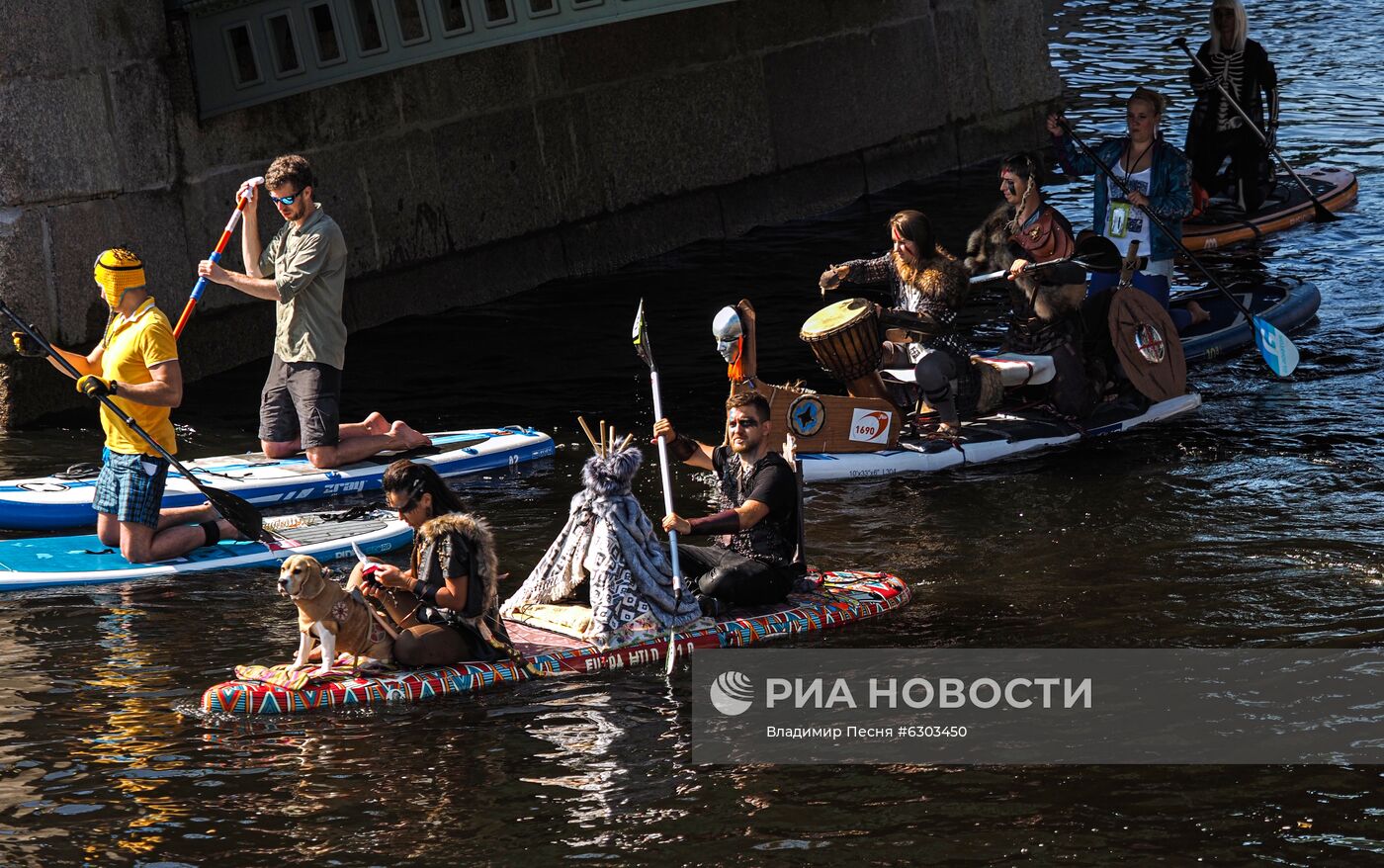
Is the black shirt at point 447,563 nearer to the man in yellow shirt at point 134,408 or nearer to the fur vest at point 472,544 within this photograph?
the fur vest at point 472,544

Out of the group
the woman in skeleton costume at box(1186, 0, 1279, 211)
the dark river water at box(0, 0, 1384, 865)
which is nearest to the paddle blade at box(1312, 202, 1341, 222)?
the woman in skeleton costume at box(1186, 0, 1279, 211)

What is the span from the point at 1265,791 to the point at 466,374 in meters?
9.50

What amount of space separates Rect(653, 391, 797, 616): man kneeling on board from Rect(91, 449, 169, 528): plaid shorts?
3.09 metres

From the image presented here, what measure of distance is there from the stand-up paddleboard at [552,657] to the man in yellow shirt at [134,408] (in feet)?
3.84

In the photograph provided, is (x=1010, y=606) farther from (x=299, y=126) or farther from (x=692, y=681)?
(x=299, y=126)

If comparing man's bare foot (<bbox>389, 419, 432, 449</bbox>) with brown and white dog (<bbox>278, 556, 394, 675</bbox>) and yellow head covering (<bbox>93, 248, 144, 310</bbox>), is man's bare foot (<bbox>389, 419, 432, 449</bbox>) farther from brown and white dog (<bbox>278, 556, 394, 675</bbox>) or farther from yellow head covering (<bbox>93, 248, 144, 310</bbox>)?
brown and white dog (<bbox>278, 556, 394, 675</bbox>)

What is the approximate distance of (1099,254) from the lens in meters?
13.9

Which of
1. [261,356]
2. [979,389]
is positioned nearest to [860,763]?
[979,389]

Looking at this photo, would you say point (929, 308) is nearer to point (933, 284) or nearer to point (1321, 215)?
point (933, 284)

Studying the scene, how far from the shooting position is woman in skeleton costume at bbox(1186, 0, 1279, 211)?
755 inches

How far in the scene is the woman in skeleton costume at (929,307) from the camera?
13023 mm

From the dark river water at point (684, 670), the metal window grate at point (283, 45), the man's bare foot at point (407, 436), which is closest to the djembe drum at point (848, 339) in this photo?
the dark river water at point (684, 670)

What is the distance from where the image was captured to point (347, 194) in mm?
17203

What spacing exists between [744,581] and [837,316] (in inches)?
142
